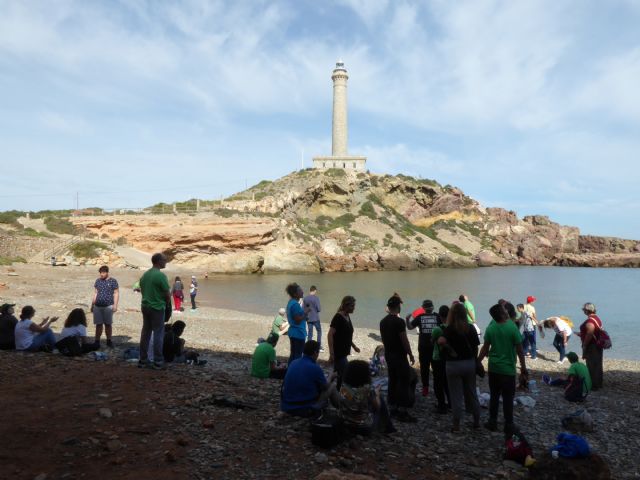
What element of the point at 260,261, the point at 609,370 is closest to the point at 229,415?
the point at 609,370

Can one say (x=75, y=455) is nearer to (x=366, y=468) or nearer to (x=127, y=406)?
(x=127, y=406)

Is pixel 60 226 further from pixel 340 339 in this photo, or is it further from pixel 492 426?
pixel 492 426

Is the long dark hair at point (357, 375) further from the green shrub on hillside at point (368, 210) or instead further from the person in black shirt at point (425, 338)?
the green shrub on hillside at point (368, 210)

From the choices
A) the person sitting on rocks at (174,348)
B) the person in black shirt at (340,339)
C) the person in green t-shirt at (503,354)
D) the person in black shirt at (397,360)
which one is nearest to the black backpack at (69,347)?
Answer: the person sitting on rocks at (174,348)

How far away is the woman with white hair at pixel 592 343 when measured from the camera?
8.98 m

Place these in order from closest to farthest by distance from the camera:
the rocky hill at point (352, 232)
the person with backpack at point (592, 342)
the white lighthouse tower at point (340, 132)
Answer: the person with backpack at point (592, 342), the rocky hill at point (352, 232), the white lighthouse tower at point (340, 132)

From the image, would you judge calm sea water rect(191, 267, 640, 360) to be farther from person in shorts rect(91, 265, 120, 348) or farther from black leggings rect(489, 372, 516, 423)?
person in shorts rect(91, 265, 120, 348)

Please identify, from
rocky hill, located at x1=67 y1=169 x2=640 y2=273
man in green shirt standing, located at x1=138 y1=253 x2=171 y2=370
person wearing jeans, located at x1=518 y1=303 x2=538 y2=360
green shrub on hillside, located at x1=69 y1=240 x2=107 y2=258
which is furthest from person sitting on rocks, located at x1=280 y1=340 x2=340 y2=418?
rocky hill, located at x1=67 y1=169 x2=640 y2=273

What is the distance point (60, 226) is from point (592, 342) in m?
48.9

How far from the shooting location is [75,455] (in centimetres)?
450

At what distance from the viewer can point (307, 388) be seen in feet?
19.1

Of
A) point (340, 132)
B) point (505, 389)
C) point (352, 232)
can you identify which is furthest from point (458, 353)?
point (340, 132)

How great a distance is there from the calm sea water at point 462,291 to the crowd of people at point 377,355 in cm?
1074

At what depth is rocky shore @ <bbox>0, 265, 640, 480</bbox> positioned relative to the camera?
14.9 ft
